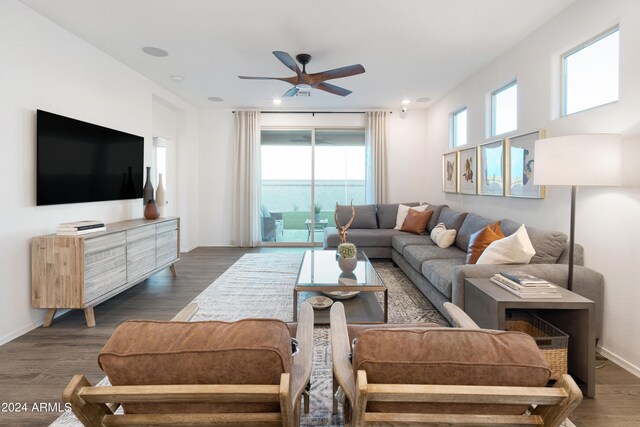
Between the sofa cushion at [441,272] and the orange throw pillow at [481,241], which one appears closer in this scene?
the sofa cushion at [441,272]

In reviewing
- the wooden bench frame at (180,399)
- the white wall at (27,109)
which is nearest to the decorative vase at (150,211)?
the white wall at (27,109)

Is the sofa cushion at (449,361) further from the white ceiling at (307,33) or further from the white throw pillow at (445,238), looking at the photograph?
the white throw pillow at (445,238)

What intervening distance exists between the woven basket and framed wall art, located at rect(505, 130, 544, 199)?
136 cm

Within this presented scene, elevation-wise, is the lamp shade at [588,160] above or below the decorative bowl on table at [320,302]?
above

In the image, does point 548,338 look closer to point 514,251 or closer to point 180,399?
point 514,251

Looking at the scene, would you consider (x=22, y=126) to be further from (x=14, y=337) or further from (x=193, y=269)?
(x=193, y=269)

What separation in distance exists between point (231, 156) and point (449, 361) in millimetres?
6208

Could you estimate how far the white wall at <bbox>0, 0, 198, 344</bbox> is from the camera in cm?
261

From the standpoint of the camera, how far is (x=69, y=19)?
9.91 ft

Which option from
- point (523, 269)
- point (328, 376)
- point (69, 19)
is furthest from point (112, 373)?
point (69, 19)

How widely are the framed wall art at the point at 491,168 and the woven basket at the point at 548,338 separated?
187cm

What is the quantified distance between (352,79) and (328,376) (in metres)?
3.88

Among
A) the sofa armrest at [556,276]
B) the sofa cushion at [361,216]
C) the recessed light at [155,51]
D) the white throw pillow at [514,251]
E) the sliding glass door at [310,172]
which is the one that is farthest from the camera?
the sliding glass door at [310,172]

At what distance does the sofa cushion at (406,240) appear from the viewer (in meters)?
4.39
